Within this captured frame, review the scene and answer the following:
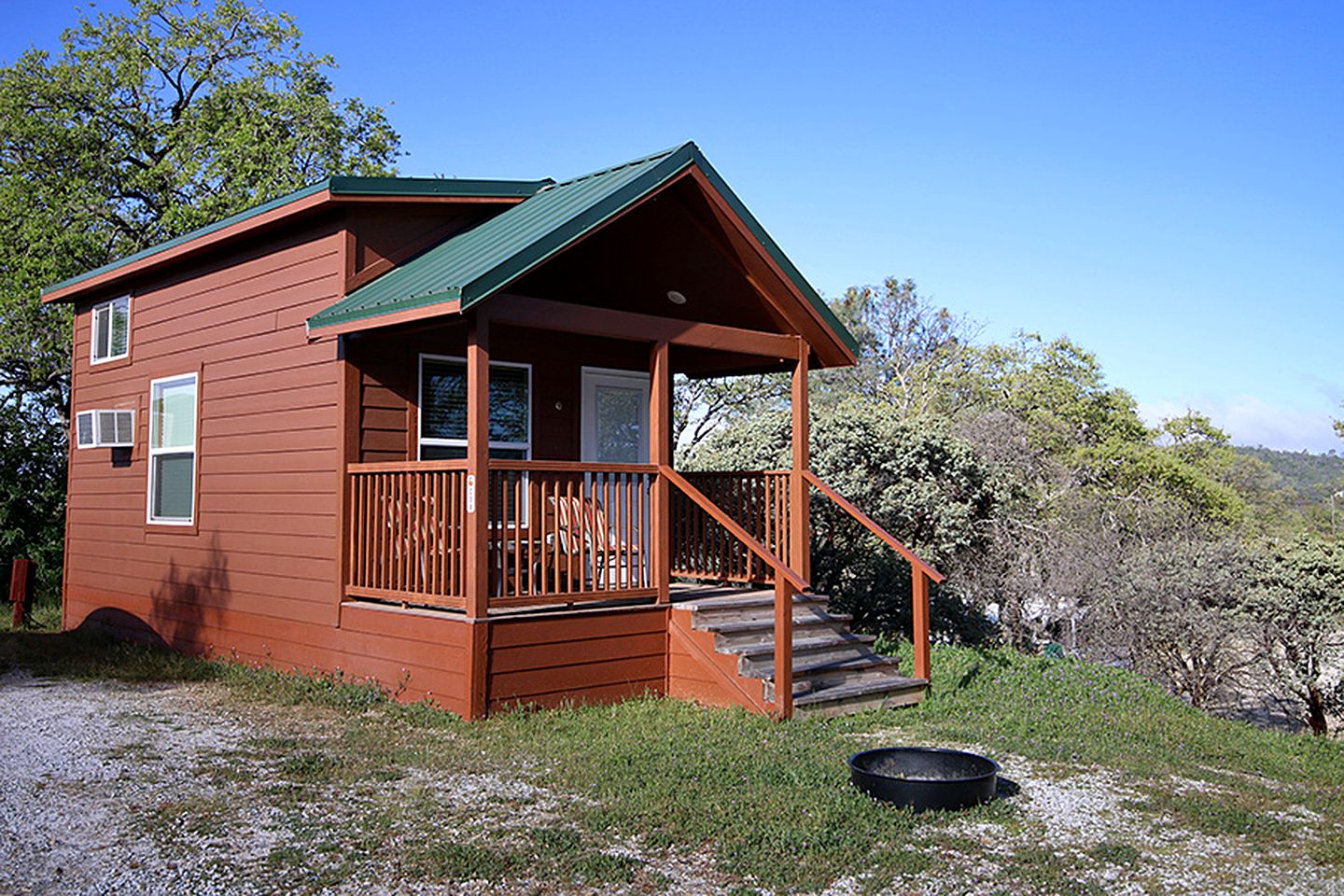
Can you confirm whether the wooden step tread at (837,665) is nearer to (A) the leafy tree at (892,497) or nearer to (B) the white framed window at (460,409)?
(B) the white framed window at (460,409)

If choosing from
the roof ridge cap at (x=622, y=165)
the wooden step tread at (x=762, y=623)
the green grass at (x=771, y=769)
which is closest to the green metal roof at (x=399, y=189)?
the roof ridge cap at (x=622, y=165)

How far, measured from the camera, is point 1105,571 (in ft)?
49.0

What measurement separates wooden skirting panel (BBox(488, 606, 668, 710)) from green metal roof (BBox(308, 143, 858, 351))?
2.37 metres

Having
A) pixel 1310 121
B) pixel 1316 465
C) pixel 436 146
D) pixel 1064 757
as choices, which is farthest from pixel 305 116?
pixel 1316 465

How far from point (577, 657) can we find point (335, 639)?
2177 millimetres

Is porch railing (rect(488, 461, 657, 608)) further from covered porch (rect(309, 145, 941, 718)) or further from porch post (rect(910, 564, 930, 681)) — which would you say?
porch post (rect(910, 564, 930, 681))

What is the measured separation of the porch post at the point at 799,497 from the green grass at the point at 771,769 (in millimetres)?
1573

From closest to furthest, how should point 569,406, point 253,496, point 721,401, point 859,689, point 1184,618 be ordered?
1. point 859,689
2. point 253,496
3. point 569,406
4. point 1184,618
5. point 721,401

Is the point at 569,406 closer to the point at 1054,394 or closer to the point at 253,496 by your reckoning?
the point at 253,496

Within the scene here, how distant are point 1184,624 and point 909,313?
20540 mm

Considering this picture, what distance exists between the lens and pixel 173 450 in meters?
11.1

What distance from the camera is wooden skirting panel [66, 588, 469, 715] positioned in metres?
7.82

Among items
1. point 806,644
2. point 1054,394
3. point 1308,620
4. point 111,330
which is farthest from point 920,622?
point 1054,394

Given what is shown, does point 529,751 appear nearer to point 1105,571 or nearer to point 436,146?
point 1105,571
